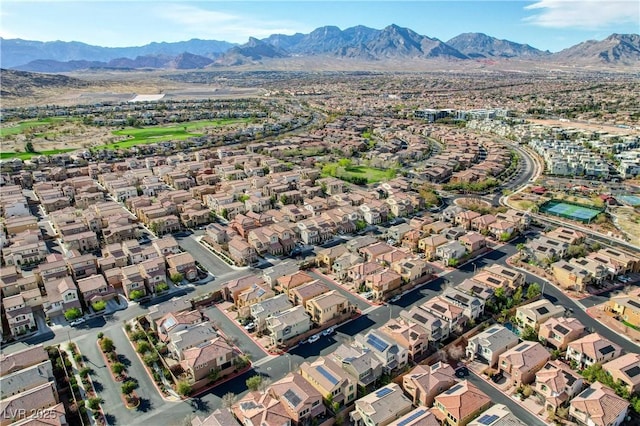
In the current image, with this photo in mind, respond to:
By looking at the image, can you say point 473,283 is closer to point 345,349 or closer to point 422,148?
point 345,349

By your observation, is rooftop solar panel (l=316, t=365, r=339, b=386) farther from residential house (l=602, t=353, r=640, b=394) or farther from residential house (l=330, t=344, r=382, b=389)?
residential house (l=602, t=353, r=640, b=394)

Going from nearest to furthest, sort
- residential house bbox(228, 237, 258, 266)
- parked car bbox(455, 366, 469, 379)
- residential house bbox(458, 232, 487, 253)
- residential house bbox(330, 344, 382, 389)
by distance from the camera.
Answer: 1. residential house bbox(330, 344, 382, 389)
2. parked car bbox(455, 366, 469, 379)
3. residential house bbox(228, 237, 258, 266)
4. residential house bbox(458, 232, 487, 253)

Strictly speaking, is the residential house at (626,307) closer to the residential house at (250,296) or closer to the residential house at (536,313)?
the residential house at (536,313)

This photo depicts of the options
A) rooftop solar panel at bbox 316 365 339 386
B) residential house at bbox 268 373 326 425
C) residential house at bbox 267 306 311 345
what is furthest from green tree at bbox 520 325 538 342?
residential house at bbox 268 373 326 425

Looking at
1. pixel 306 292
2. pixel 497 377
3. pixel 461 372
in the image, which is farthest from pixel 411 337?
pixel 306 292

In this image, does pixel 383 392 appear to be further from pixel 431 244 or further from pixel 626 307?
pixel 626 307

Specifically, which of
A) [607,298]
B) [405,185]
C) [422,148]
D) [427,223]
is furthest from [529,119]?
[607,298]

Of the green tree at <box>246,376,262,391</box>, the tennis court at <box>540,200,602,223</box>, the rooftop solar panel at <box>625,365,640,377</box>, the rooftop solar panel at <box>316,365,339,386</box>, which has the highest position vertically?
the tennis court at <box>540,200,602,223</box>
